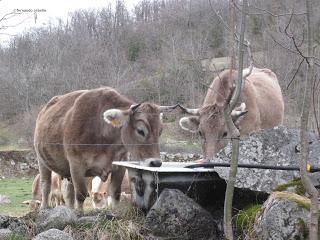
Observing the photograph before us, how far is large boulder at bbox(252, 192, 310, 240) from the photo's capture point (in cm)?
401

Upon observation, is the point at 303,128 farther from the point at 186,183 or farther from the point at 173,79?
the point at 173,79

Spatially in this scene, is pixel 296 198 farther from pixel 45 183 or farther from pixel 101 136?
pixel 45 183

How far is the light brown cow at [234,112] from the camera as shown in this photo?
810cm

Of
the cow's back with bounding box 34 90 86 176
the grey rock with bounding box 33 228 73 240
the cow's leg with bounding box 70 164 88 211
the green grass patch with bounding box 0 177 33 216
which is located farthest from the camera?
the green grass patch with bounding box 0 177 33 216

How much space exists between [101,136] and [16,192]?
47.7ft

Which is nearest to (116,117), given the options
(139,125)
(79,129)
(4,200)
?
(139,125)

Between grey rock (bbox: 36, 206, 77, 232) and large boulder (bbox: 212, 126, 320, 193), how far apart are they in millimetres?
1548

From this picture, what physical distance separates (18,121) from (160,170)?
1277 inches

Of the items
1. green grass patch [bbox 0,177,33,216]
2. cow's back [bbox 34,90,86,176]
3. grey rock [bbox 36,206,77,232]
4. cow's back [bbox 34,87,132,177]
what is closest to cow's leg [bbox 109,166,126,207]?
cow's back [bbox 34,87,132,177]

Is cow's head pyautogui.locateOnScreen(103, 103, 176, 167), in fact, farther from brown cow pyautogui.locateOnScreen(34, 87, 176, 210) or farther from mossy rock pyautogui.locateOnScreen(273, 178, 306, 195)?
mossy rock pyautogui.locateOnScreen(273, 178, 306, 195)

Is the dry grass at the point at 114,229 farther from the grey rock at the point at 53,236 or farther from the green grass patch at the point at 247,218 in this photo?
the green grass patch at the point at 247,218

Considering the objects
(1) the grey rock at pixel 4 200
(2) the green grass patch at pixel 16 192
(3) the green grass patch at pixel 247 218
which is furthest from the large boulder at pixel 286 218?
(1) the grey rock at pixel 4 200

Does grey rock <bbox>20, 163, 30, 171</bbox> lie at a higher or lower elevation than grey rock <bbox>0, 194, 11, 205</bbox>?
lower

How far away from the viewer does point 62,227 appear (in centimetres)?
536
